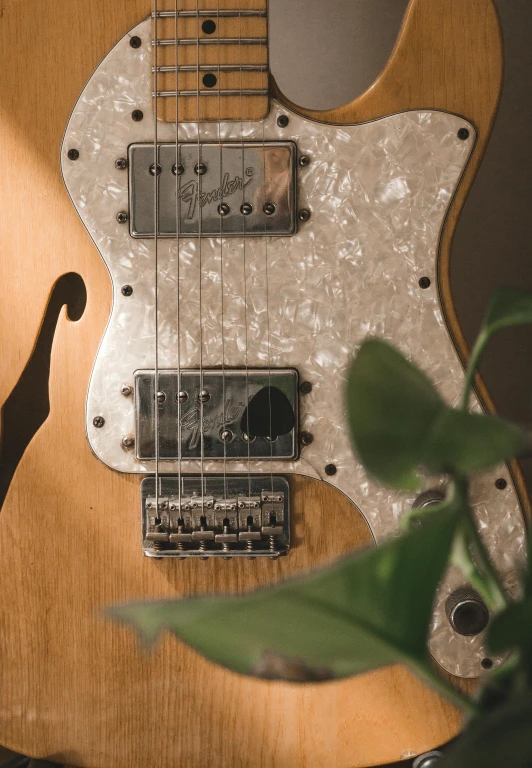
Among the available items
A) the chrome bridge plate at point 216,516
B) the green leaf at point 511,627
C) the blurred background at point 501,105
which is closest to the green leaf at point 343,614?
the green leaf at point 511,627

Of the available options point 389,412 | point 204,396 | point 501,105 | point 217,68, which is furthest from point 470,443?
point 501,105

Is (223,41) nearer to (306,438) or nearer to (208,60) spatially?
(208,60)

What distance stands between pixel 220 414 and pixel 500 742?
2.13ft

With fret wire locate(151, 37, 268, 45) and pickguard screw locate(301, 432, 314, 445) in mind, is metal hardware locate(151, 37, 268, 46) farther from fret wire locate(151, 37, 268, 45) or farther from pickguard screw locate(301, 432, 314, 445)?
pickguard screw locate(301, 432, 314, 445)

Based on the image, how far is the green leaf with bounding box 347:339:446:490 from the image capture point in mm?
188

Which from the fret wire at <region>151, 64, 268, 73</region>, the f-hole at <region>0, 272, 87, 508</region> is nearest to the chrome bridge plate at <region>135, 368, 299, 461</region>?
the f-hole at <region>0, 272, 87, 508</region>

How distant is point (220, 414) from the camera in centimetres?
81

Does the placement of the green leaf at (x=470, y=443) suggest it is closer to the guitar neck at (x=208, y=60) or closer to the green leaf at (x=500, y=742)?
the green leaf at (x=500, y=742)

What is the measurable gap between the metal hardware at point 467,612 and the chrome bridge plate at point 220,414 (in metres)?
0.25

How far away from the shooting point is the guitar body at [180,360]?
81 centimetres

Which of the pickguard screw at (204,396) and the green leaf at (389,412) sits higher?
the green leaf at (389,412)

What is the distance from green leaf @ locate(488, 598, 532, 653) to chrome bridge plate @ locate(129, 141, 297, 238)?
66 centimetres

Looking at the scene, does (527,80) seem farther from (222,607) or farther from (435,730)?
(222,607)

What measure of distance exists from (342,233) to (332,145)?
104mm
